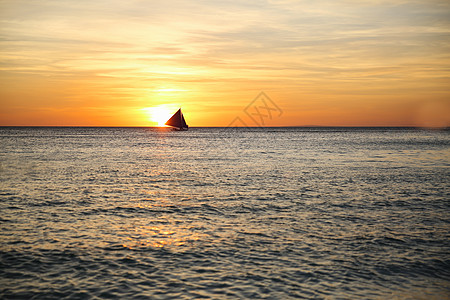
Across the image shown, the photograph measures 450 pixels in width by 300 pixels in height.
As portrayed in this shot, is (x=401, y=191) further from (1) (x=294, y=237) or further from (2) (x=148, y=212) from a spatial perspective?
(2) (x=148, y=212)

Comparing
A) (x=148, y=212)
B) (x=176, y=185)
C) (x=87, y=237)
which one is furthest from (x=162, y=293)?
(x=176, y=185)

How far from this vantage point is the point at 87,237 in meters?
16.2

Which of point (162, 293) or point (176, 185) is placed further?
point (176, 185)

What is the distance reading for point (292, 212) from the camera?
21094 mm

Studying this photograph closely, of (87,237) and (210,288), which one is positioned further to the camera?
(87,237)

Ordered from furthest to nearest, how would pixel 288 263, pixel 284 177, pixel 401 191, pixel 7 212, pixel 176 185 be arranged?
pixel 284 177 < pixel 176 185 < pixel 401 191 < pixel 7 212 < pixel 288 263

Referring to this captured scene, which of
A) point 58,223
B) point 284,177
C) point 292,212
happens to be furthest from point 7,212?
point 284,177

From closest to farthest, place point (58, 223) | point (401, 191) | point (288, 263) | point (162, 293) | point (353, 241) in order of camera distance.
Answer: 1. point (162, 293)
2. point (288, 263)
3. point (353, 241)
4. point (58, 223)
5. point (401, 191)

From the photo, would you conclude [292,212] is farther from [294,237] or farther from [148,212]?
[148,212]

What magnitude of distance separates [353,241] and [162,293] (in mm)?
8779

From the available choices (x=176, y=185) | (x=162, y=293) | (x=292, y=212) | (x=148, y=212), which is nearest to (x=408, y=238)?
(x=292, y=212)

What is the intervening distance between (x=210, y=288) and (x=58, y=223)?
10.6m

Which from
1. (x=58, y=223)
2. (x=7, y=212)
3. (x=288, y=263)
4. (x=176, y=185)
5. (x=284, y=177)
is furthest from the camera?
(x=284, y=177)

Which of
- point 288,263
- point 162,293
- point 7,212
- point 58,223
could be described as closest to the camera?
point 162,293
